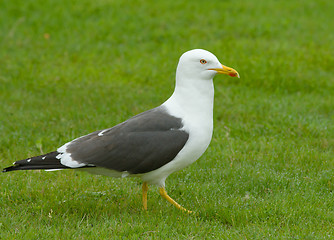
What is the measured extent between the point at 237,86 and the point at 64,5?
551 centimetres

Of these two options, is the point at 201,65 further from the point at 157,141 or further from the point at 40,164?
the point at 40,164

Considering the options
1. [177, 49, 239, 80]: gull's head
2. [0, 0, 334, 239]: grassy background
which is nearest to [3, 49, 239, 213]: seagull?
[177, 49, 239, 80]: gull's head

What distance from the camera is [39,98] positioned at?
29.5 feet

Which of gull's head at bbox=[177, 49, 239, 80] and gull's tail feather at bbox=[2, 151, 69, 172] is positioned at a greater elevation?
gull's head at bbox=[177, 49, 239, 80]

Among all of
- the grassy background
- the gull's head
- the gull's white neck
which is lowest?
the grassy background

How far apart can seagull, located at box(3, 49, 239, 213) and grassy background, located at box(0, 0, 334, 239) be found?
48cm

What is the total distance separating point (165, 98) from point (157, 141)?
3.82 m

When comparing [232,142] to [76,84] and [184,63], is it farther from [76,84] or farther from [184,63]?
[76,84]

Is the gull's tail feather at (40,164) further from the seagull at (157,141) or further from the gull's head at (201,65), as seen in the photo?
the gull's head at (201,65)

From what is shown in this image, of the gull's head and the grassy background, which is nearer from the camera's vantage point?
the grassy background

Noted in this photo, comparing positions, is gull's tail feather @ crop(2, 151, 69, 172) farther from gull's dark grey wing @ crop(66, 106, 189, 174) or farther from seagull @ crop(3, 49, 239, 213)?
gull's dark grey wing @ crop(66, 106, 189, 174)

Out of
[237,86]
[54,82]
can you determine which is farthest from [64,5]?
[237,86]

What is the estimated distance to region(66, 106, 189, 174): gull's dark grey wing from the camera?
5.13 m

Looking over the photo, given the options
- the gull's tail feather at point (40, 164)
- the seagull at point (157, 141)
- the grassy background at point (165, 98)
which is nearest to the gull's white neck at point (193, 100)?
the seagull at point (157, 141)
